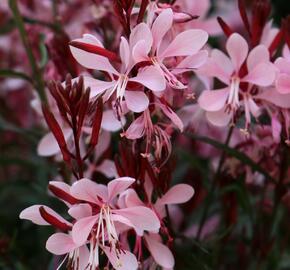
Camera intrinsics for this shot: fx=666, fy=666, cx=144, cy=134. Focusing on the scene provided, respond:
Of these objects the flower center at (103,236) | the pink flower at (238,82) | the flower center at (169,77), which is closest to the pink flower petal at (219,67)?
the pink flower at (238,82)

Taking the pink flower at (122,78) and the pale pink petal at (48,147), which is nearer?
the pink flower at (122,78)

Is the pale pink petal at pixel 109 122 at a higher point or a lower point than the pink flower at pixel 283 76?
lower

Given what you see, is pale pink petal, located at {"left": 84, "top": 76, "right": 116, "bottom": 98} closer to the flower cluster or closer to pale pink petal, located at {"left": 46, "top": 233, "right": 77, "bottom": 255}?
the flower cluster

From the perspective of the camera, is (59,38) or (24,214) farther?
(59,38)

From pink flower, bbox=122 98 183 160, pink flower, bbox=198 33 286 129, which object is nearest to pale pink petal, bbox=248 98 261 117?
pink flower, bbox=198 33 286 129

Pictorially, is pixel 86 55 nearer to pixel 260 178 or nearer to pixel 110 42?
pixel 110 42

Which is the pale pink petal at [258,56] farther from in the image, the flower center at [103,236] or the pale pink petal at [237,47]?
the flower center at [103,236]

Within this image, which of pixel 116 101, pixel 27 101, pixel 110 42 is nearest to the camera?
pixel 116 101

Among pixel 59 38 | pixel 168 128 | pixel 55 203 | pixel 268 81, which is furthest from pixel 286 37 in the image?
pixel 55 203
